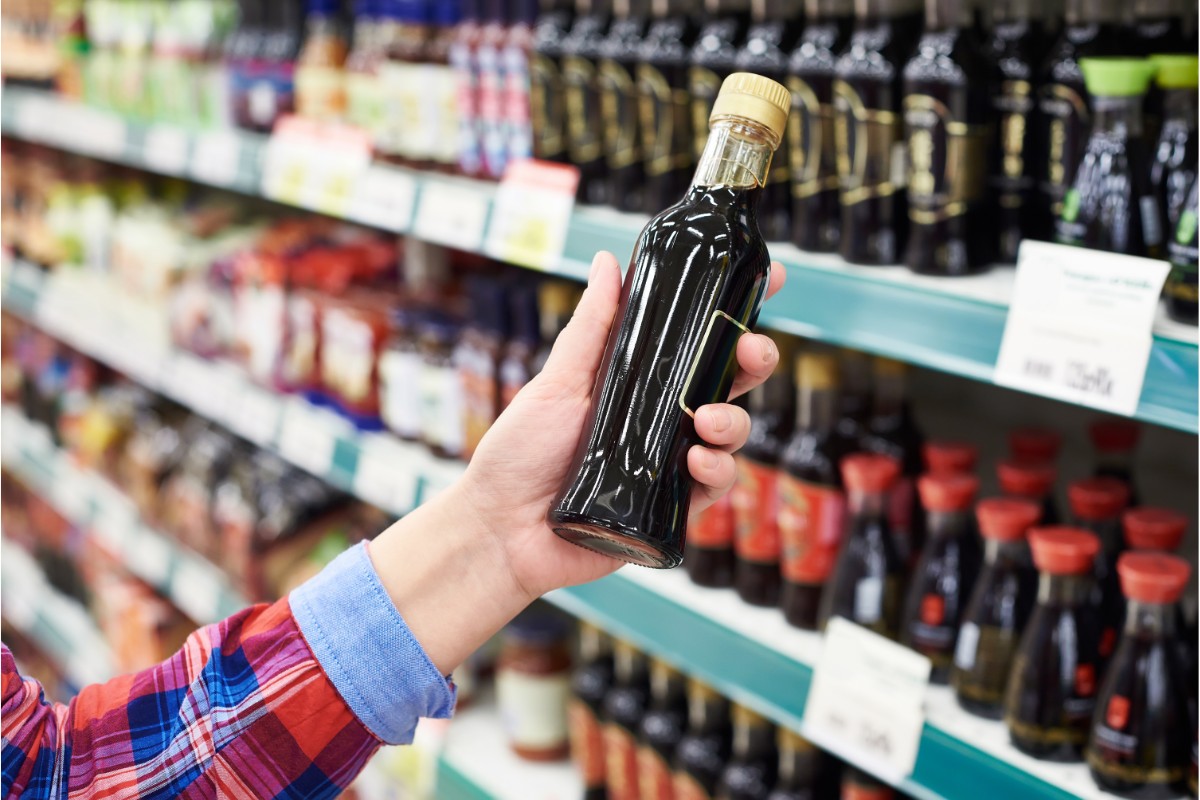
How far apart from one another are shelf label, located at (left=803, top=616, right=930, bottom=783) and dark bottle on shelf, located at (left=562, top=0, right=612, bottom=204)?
0.70 meters

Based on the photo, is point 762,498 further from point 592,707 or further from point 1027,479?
point 592,707

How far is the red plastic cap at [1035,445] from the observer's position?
4.46 ft

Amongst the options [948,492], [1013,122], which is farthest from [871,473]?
[1013,122]

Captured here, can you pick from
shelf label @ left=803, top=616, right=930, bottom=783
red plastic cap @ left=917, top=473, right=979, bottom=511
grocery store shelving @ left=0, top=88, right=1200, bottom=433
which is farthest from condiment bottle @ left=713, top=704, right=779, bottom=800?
grocery store shelving @ left=0, top=88, right=1200, bottom=433

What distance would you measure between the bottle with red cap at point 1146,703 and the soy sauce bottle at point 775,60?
532 mm

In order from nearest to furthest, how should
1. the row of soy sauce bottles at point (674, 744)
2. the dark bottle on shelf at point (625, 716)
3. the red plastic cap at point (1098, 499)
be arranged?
the red plastic cap at point (1098, 499) → the row of soy sauce bottles at point (674, 744) → the dark bottle on shelf at point (625, 716)

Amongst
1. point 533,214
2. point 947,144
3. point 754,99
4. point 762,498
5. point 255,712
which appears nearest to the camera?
point 754,99

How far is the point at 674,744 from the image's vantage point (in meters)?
1.63

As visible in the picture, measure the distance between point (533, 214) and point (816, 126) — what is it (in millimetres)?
411

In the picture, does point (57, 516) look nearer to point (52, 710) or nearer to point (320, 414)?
point (320, 414)

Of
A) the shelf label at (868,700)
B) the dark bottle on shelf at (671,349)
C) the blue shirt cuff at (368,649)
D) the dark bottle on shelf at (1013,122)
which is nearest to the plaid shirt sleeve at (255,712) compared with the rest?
the blue shirt cuff at (368,649)

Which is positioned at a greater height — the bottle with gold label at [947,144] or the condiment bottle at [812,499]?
the bottle with gold label at [947,144]

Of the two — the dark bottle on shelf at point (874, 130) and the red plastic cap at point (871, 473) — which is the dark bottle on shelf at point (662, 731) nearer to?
the red plastic cap at point (871, 473)

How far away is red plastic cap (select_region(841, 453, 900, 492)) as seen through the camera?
1.29 m
